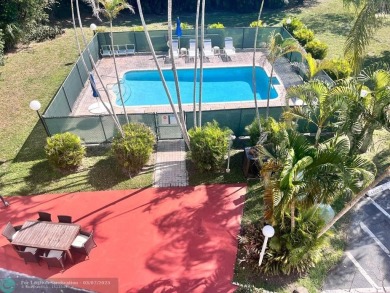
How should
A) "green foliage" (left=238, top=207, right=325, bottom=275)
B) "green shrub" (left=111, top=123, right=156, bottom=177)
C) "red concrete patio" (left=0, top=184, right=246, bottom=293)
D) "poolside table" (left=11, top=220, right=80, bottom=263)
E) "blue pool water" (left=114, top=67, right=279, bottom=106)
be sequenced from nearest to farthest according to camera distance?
"green foliage" (left=238, top=207, right=325, bottom=275), "poolside table" (left=11, top=220, right=80, bottom=263), "red concrete patio" (left=0, top=184, right=246, bottom=293), "green shrub" (left=111, top=123, right=156, bottom=177), "blue pool water" (left=114, top=67, right=279, bottom=106)

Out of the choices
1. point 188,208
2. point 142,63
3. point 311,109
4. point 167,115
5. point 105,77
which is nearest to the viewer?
point 311,109

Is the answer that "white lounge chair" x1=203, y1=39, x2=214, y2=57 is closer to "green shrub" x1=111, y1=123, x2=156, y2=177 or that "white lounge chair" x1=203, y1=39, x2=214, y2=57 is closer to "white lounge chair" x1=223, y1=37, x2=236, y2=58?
"white lounge chair" x1=223, y1=37, x2=236, y2=58

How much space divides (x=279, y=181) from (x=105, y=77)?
1523 centimetres

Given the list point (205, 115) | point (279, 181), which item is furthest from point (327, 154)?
point (205, 115)

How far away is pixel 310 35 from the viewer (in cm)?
2108

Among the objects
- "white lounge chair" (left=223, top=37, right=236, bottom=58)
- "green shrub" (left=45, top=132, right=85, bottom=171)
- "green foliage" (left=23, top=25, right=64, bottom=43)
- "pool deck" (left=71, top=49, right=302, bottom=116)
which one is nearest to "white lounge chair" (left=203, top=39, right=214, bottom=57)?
"pool deck" (left=71, top=49, right=302, bottom=116)

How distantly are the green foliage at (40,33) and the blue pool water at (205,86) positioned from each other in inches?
358

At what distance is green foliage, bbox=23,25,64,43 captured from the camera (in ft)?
76.2

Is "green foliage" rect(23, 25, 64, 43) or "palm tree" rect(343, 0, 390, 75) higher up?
"palm tree" rect(343, 0, 390, 75)

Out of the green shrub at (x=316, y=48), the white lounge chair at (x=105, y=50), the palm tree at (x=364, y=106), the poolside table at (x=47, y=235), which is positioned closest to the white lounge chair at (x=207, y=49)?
the green shrub at (x=316, y=48)

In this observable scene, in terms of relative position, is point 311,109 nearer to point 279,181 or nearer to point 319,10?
point 279,181

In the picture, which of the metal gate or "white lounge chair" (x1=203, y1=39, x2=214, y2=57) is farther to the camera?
"white lounge chair" (x1=203, y1=39, x2=214, y2=57)

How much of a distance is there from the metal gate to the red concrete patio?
113 inches

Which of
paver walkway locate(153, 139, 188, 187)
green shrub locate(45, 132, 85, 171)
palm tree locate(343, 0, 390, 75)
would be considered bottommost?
paver walkway locate(153, 139, 188, 187)
